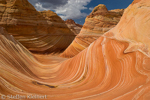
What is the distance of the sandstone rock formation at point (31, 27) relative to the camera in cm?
866

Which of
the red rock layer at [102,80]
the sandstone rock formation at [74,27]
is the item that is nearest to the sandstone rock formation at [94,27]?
the red rock layer at [102,80]

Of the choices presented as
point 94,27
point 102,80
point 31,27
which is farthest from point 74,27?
point 102,80

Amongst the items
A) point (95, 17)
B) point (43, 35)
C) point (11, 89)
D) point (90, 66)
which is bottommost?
point (11, 89)

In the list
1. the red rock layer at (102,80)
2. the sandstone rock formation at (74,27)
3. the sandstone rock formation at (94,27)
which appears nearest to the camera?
the red rock layer at (102,80)

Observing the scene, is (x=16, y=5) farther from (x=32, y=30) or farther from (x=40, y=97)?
(x=40, y=97)

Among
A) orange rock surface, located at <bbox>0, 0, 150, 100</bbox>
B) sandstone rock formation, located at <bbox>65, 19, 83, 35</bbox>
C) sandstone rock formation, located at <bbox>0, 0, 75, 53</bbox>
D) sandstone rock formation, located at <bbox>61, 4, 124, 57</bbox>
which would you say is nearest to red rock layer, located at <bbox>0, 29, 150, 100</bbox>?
orange rock surface, located at <bbox>0, 0, 150, 100</bbox>

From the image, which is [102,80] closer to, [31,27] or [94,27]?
[94,27]

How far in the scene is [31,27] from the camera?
932cm

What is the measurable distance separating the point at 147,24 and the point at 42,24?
30.0 ft

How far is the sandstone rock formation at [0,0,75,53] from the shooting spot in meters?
8.66

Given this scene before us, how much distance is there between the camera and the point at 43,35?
9750mm

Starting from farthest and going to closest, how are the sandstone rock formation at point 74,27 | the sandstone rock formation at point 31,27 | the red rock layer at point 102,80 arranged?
the sandstone rock formation at point 74,27, the sandstone rock formation at point 31,27, the red rock layer at point 102,80

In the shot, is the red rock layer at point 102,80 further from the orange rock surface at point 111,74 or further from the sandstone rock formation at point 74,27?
the sandstone rock formation at point 74,27

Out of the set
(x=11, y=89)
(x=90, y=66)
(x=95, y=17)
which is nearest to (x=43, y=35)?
(x=95, y=17)
